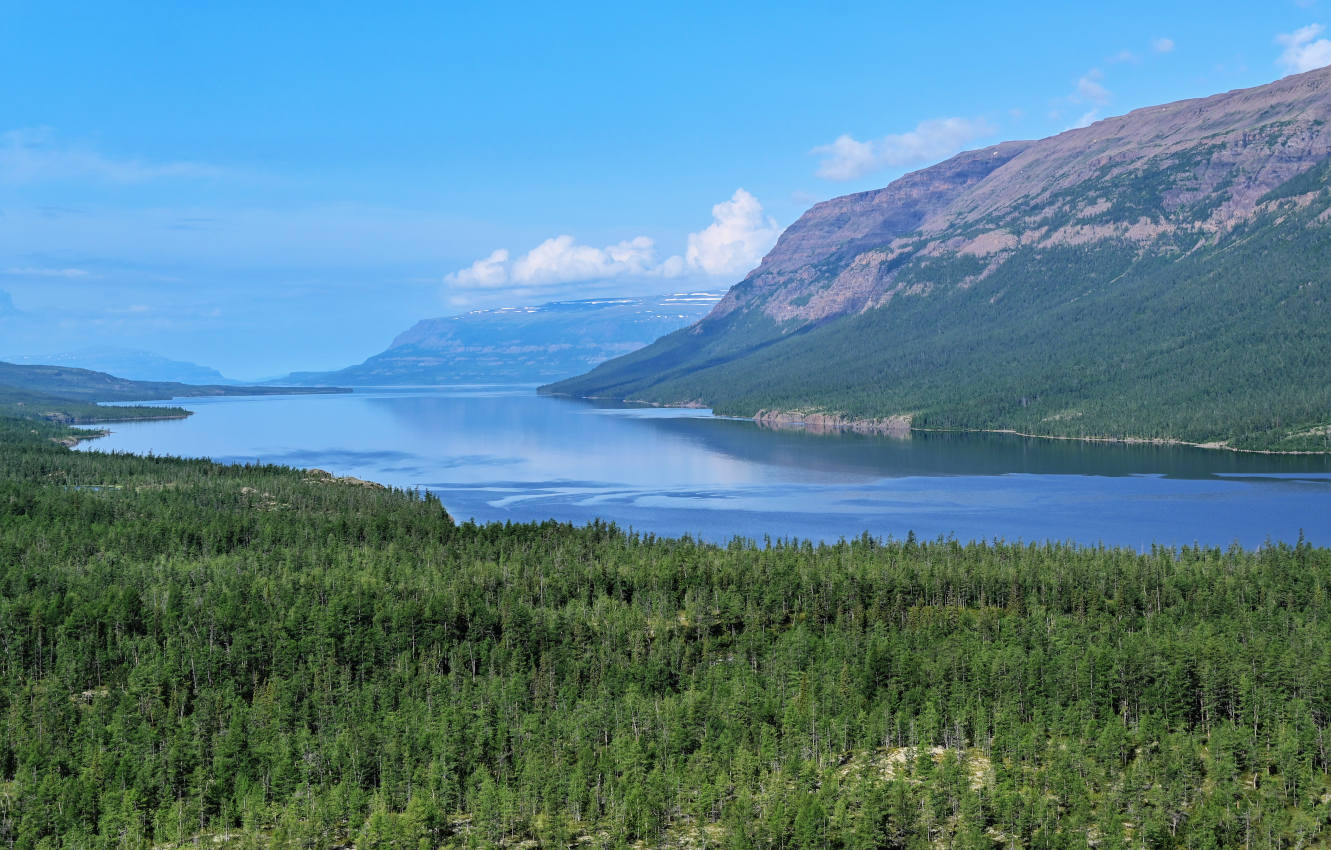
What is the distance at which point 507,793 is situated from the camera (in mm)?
79625

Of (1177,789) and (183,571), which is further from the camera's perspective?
(183,571)

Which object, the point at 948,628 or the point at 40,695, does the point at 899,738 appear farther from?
the point at 40,695

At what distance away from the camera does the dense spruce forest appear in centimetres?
7838

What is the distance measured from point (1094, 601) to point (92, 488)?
158873mm

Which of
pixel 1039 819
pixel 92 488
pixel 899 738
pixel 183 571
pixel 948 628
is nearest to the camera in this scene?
pixel 1039 819

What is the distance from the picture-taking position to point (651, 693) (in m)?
106

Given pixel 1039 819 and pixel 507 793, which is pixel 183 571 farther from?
pixel 1039 819

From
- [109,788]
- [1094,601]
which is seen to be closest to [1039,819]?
[1094,601]

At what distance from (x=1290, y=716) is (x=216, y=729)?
283ft

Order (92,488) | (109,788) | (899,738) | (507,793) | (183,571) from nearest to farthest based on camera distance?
1. (507,793)
2. (109,788)
3. (899,738)
4. (183,571)
5. (92,488)

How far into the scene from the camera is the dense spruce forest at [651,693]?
78375 mm

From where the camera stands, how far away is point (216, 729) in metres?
98.5

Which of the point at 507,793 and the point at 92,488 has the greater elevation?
the point at 92,488

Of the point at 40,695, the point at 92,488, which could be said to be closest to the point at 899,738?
the point at 40,695
